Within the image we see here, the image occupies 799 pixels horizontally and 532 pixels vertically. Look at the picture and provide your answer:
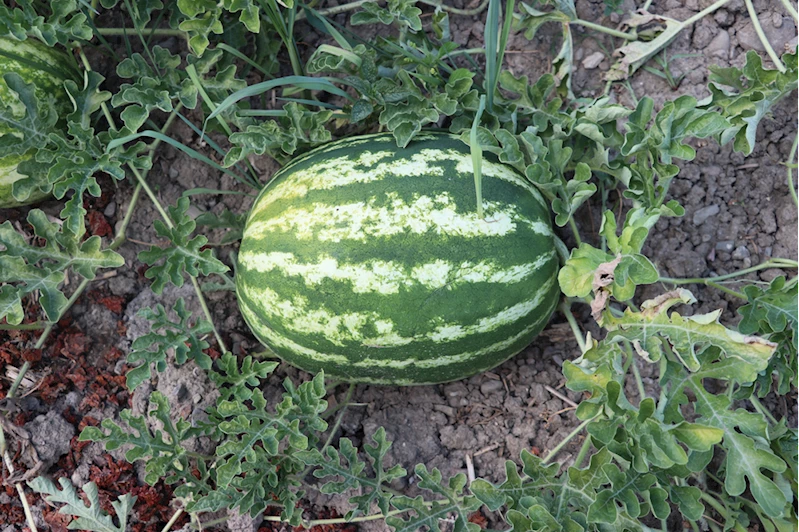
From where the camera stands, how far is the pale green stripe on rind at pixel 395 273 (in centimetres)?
220

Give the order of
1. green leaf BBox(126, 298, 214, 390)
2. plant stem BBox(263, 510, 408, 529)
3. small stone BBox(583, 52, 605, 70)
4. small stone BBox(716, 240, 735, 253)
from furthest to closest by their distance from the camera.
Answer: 1. small stone BBox(583, 52, 605, 70)
2. small stone BBox(716, 240, 735, 253)
3. plant stem BBox(263, 510, 408, 529)
4. green leaf BBox(126, 298, 214, 390)

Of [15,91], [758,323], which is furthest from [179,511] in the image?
[758,323]

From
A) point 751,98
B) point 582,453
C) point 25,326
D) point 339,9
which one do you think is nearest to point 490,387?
point 582,453

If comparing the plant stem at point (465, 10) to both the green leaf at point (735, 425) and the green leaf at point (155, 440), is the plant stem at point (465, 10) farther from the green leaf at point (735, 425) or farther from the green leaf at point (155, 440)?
the green leaf at point (155, 440)

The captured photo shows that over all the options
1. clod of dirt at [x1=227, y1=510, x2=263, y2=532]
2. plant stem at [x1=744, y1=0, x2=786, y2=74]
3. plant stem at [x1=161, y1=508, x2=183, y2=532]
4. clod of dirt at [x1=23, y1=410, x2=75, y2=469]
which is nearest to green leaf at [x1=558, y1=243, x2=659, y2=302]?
plant stem at [x1=744, y1=0, x2=786, y2=74]

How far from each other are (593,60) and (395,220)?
1320 mm

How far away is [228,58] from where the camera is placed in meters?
2.73

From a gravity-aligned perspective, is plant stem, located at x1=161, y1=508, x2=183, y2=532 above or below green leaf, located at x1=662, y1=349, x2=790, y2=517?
below

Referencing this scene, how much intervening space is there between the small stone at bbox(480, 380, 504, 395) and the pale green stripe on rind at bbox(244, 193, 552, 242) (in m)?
0.84

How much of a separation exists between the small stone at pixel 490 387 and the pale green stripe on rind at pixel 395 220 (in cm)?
84

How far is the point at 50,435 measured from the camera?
9.01 feet

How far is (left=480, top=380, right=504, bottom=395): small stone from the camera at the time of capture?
2.84 meters

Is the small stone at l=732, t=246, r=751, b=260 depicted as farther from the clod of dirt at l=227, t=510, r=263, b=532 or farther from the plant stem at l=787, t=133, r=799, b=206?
the clod of dirt at l=227, t=510, r=263, b=532

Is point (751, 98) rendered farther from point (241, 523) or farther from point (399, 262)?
point (241, 523)
